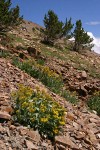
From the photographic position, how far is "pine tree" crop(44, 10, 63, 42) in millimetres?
30938

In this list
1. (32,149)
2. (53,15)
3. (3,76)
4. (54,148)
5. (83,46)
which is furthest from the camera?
(83,46)

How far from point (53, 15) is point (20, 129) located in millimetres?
24649

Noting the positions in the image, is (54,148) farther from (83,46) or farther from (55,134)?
(83,46)

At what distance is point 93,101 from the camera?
13.1m

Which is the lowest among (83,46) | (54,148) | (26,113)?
(54,148)

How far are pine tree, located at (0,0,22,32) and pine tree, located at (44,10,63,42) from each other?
12.4 ft

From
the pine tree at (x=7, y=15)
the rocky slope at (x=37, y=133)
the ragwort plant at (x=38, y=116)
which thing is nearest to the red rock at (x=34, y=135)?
the rocky slope at (x=37, y=133)

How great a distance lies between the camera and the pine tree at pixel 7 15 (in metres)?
Answer: 24.7

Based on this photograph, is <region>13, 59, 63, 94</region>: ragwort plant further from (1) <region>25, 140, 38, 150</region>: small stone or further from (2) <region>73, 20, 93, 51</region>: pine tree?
(2) <region>73, 20, 93, 51</region>: pine tree

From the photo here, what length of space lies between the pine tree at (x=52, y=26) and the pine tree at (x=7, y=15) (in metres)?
3.79

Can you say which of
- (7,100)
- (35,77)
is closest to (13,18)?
(35,77)

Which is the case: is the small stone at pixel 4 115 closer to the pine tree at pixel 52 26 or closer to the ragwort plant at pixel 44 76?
the ragwort plant at pixel 44 76

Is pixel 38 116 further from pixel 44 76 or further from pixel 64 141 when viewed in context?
pixel 44 76

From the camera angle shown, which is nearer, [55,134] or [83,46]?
[55,134]
